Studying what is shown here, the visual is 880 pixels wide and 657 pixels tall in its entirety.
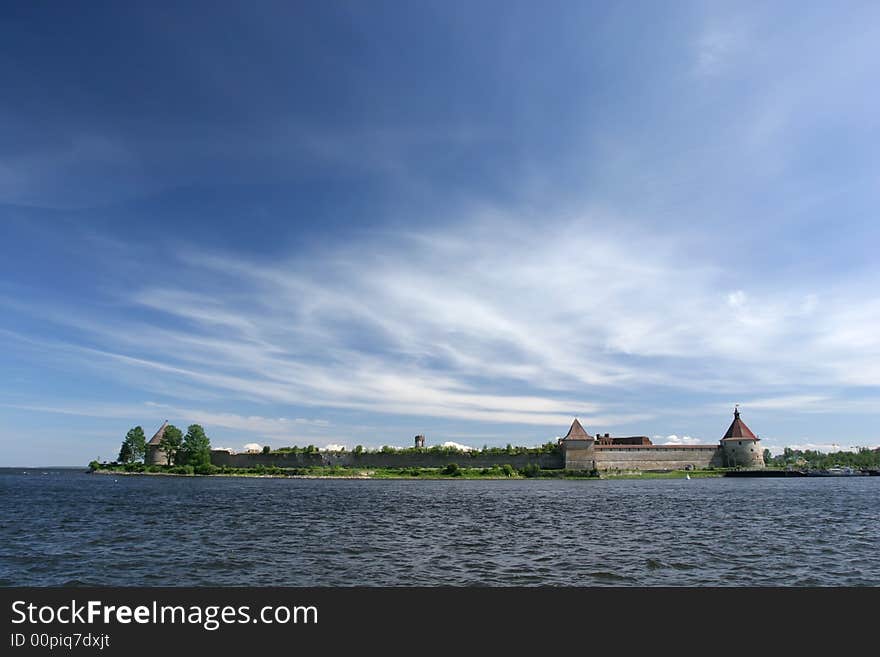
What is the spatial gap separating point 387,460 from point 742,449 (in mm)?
81382

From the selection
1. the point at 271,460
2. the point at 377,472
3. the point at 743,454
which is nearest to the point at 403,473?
the point at 377,472

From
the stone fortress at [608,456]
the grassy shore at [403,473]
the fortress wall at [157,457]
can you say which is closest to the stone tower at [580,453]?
the stone fortress at [608,456]

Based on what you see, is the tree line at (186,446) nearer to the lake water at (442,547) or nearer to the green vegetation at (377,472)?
the green vegetation at (377,472)

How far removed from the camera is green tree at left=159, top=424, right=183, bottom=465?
140 meters

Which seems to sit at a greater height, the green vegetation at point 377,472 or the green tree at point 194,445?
the green tree at point 194,445

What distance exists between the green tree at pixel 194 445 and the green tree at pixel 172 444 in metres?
2.35

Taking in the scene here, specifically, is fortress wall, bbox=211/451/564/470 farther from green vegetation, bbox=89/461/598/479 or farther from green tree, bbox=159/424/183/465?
green tree, bbox=159/424/183/465

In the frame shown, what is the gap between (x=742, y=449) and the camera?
126000 millimetres

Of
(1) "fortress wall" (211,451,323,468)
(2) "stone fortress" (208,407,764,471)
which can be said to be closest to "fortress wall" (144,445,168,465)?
(1) "fortress wall" (211,451,323,468)

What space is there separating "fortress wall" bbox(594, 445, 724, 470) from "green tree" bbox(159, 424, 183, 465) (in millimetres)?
101831

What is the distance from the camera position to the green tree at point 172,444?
140 metres
